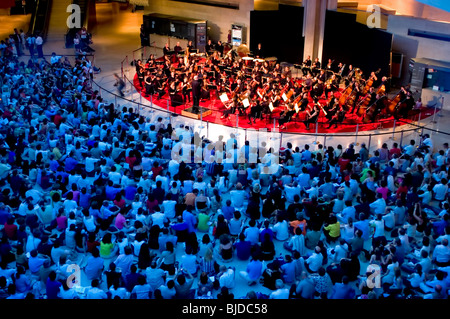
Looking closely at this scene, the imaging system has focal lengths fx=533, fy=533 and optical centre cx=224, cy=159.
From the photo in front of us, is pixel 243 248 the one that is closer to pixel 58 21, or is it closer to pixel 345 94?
pixel 345 94

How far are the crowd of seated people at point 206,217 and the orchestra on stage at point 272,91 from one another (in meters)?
3.50

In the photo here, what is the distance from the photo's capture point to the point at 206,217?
13023 mm

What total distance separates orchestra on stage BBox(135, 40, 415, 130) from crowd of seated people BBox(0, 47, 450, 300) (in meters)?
3.50

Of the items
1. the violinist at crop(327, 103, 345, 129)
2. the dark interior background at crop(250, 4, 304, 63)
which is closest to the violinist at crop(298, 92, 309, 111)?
the violinist at crop(327, 103, 345, 129)

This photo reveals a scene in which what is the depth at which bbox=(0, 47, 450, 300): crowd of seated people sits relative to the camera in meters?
10.8

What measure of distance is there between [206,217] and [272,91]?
9277 millimetres

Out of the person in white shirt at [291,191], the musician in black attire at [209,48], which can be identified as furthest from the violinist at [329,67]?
the person in white shirt at [291,191]

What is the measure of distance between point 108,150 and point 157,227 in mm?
5102

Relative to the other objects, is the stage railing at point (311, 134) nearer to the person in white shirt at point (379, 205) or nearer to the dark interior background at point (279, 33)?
the person in white shirt at point (379, 205)

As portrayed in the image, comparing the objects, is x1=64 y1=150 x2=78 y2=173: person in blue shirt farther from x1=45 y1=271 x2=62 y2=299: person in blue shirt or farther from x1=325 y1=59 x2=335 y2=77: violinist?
→ x1=325 y1=59 x2=335 y2=77: violinist

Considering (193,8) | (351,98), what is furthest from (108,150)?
(193,8)

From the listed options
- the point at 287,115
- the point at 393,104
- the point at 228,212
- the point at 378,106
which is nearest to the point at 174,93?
the point at 287,115

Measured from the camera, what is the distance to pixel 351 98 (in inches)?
821

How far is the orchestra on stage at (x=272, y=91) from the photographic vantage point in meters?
20.2
